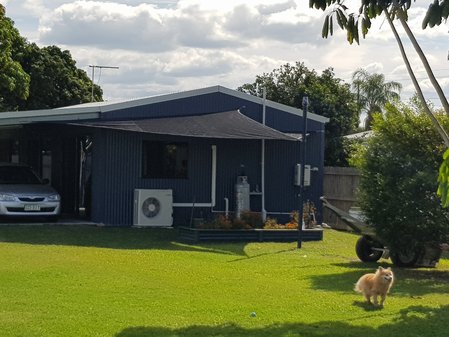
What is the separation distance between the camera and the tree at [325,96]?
34.9 metres

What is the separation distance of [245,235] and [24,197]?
5583 millimetres

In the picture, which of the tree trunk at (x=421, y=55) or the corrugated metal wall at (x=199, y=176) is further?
the corrugated metal wall at (x=199, y=176)

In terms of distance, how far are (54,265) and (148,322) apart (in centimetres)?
515

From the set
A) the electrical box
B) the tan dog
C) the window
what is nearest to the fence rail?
the electrical box

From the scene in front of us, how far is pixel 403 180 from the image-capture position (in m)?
15.8

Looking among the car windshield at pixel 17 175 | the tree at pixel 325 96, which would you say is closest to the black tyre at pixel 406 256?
the car windshield at pixel 17 175

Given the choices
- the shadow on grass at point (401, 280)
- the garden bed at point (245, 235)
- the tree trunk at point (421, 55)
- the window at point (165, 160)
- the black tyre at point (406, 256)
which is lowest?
the shadow on grass at point (401, 280)

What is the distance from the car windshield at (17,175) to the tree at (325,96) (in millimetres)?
15052

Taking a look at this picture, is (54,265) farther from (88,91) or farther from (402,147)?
(88,91)

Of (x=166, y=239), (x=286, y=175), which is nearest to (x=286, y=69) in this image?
(x=286, y=175)

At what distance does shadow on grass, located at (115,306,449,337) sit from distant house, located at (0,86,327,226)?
10.4 m

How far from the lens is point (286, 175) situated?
24.4m

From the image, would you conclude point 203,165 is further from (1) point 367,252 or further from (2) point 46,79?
(2) point 46,79

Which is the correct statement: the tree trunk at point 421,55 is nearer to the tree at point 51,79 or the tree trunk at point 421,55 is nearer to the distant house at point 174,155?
the distant house at point 174,155
